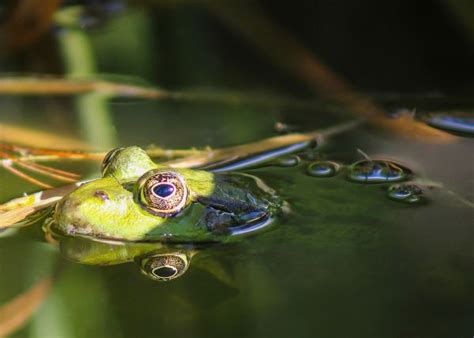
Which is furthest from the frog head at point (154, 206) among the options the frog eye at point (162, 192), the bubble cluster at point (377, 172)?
the bubble cluster at point (377, 172)

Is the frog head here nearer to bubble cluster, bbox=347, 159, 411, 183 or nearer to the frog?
the frog

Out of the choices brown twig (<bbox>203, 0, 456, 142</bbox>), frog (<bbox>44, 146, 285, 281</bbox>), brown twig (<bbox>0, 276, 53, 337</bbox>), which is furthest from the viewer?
brown twig (<bbox>203, 0, 456, 142</bbox>)

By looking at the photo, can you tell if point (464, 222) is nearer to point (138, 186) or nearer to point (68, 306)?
point (138, 186)

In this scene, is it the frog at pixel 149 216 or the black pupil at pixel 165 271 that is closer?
the black pupil at pixel 165 271

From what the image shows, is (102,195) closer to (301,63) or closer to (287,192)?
(287,192)

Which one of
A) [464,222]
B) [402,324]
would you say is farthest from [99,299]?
[464,222]

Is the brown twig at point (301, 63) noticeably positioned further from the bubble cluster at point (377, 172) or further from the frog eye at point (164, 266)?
the frog eye at point (164, 266)

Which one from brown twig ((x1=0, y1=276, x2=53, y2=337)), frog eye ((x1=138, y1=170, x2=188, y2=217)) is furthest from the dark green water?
frog eye ((x1=138, y1=170, x2=188, y2=217))
